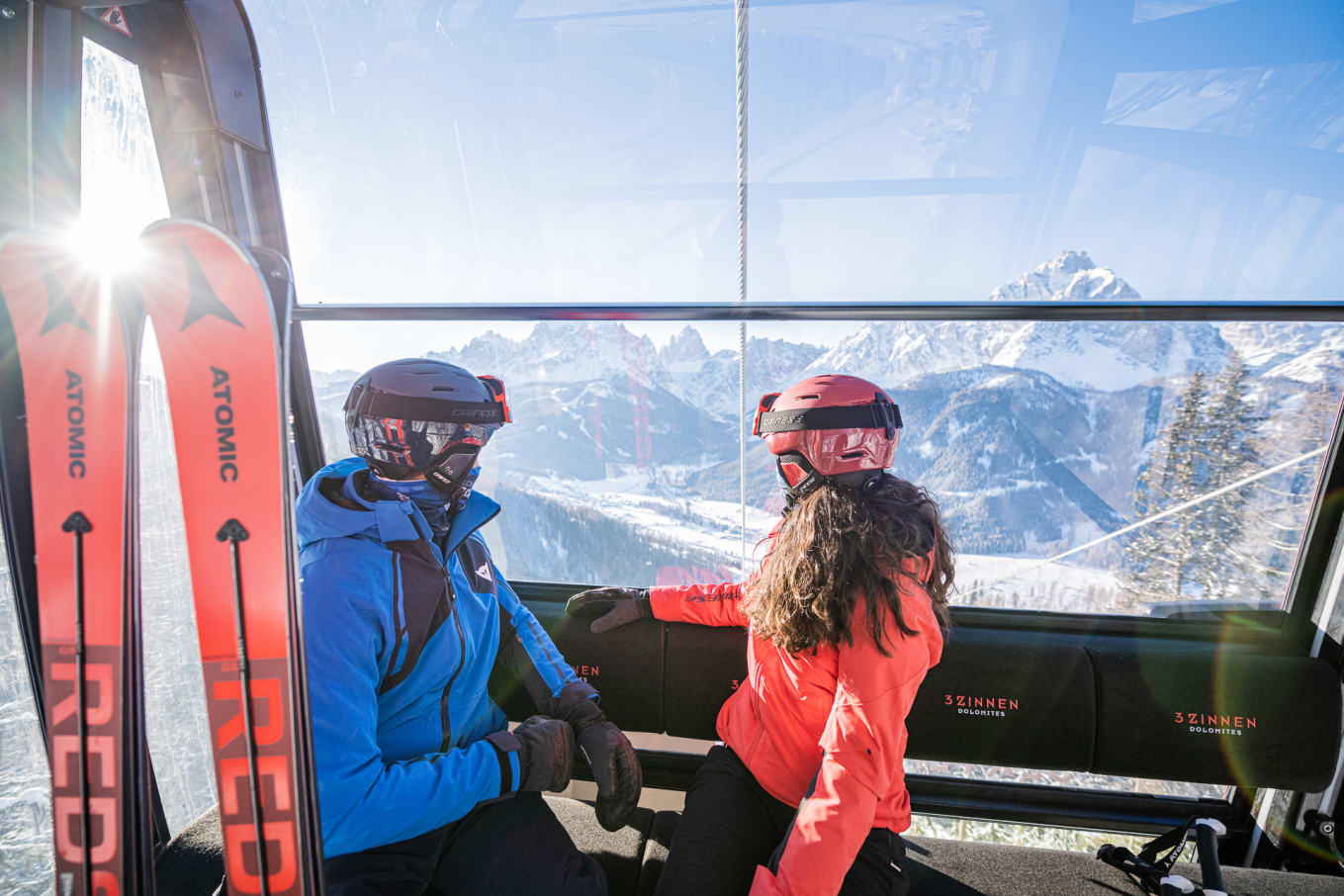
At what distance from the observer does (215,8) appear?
1815 mm

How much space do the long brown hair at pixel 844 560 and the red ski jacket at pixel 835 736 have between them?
4 cm

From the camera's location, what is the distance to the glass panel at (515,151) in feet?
7.11

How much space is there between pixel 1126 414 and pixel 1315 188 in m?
0.95

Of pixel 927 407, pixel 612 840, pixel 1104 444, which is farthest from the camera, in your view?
pixel 927 407

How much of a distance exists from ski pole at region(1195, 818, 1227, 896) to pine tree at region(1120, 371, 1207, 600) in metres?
0.96

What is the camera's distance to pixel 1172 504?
241cm

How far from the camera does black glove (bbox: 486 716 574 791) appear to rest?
141 cm

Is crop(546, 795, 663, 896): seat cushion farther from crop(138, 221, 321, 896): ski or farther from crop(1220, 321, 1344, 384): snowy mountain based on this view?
crop(1220, 321, 1344, 384): snowy mountain

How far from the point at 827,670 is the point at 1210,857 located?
1.11 m

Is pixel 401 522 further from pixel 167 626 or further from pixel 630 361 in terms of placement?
pixel 630 361

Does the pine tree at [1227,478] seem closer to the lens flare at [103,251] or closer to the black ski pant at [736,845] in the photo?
the black ski pant at [736,845]

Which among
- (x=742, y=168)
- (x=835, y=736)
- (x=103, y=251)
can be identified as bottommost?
(x=835, y=736)

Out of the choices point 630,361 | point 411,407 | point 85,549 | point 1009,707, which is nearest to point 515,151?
point 630,361

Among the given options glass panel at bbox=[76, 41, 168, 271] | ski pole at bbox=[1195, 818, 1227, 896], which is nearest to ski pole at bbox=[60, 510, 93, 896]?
glass panel at bbox=[76, 41, 168, 271]
